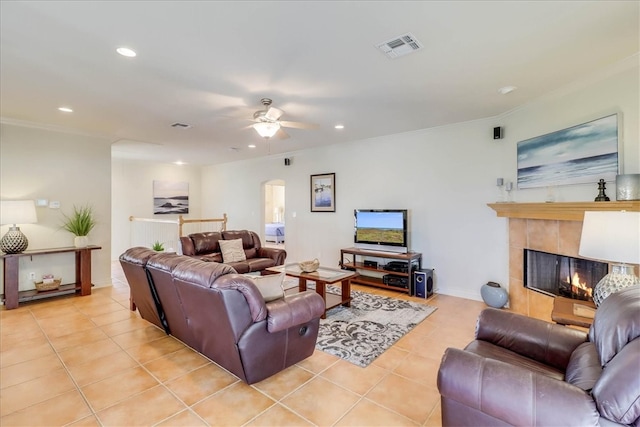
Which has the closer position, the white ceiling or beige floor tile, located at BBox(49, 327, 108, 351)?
the white ceiling

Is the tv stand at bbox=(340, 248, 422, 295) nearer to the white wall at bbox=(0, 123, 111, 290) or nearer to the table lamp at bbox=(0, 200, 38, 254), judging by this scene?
the white wall at bbox=(0, 123, 111, 290)

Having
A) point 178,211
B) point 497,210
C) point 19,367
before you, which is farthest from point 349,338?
point 178,211

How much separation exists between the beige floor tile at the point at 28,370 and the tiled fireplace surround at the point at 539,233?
494cm

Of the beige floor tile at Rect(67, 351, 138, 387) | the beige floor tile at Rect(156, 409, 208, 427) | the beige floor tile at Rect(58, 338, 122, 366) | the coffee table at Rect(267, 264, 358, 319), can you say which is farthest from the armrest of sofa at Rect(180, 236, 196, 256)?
the beige floor tile at Rect(156, 409, 208, 427)

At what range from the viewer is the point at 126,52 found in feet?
8.25

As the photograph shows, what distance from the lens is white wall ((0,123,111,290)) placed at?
4566mm

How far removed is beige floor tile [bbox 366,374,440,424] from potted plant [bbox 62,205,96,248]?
16.6ft

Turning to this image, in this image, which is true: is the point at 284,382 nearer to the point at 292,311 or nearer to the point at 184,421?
the point at 292,311

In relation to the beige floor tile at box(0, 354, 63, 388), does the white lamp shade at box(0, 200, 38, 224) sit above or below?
above

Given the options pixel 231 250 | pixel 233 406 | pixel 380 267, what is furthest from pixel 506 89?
pixel 231 250

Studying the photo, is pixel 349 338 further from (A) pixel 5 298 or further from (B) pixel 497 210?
(A) pixel 5 298

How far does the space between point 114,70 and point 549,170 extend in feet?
15.4

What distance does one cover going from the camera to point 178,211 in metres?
8.98

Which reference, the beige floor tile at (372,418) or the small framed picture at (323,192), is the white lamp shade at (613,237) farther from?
the small framed picture at (323,192)
